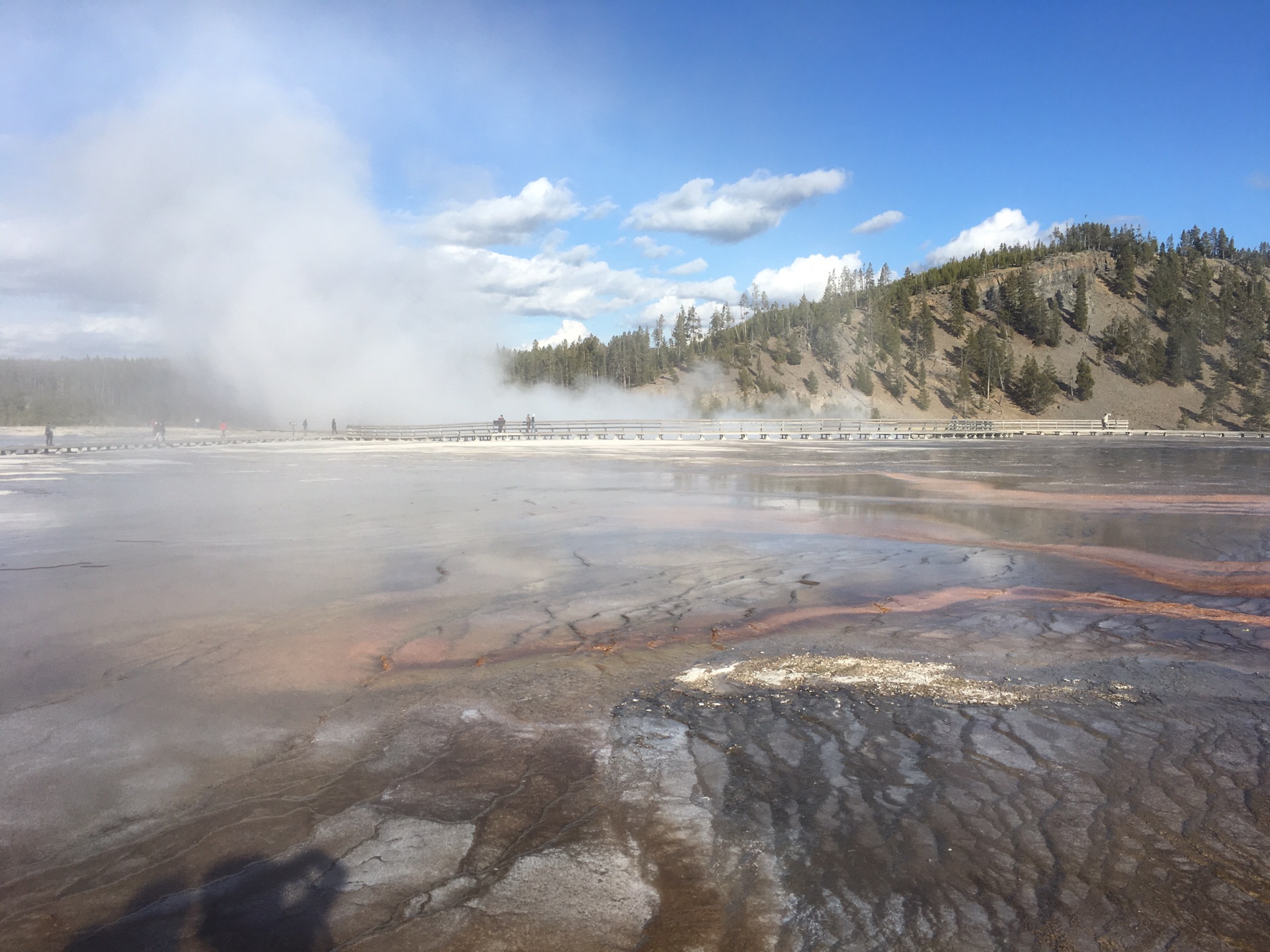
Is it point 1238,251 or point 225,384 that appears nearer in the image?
point 225,384

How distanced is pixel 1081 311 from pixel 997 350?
26401 millimetres

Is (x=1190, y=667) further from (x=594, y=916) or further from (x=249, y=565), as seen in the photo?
(x=249, y=565)

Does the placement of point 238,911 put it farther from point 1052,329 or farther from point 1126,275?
point 1126,275

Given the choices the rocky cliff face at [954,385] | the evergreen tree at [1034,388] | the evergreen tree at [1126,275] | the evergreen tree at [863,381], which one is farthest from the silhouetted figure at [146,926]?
the evergreen tree at [1126,275]

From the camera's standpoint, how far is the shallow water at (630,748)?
3201 mm

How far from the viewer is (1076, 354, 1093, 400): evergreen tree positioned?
339 ft

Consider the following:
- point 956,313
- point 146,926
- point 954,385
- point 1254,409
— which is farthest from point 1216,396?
point 146,926

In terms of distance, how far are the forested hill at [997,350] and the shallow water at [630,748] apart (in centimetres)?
8679

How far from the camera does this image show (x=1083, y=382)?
340 feet

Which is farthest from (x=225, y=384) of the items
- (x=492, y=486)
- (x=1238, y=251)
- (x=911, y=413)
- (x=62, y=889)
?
(x=1238, y=251)

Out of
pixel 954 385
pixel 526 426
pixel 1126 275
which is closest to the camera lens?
pixel 526 426

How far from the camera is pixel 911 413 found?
99875mm

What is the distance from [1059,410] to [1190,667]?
111 meters

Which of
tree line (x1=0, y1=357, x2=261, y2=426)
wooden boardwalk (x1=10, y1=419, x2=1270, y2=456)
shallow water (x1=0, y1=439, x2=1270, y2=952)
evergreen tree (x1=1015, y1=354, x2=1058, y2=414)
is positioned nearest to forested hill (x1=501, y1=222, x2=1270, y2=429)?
evergreen tree (x1=1015, y1=354, x2=1058, y2=414)
